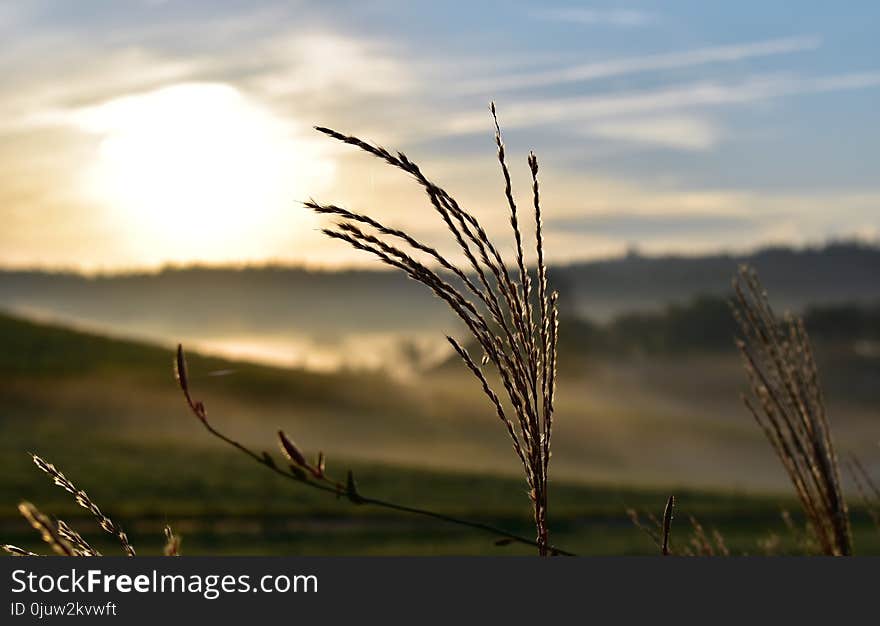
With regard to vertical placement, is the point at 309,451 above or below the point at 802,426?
above

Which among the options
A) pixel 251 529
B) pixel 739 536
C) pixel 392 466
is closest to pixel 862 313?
pixel 392 466

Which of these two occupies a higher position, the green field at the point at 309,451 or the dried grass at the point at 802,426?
the green field at the point at 309,451

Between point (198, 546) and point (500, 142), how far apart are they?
52.4ft

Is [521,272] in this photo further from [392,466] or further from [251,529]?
[392,466]

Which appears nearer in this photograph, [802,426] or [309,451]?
[802,426]

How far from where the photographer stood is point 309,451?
14.6m

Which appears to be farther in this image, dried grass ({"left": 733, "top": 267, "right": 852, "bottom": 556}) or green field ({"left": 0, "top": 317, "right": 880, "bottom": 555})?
green field ({"left": 0, "top": 317, "right": 880, "bottom": 555})

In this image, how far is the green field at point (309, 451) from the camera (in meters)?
17.5

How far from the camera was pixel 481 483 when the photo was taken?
27031 millimetres

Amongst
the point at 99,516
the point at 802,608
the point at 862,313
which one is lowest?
the point at 802,608

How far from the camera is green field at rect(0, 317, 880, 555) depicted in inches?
690

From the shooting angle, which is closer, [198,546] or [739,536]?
[198,546]

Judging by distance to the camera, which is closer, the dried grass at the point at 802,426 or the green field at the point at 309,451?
the dried grass at the point at 802,426

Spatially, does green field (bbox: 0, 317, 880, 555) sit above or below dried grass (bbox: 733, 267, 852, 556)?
above
